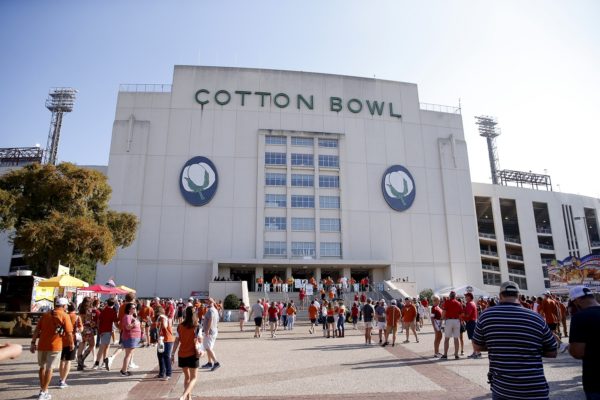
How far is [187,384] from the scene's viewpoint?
7.12 meters

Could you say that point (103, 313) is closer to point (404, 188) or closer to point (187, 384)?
point (187, 384)

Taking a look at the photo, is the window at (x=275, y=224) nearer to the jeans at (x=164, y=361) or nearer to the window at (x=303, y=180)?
the window at (x=303, y=180)

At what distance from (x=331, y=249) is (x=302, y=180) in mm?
8441

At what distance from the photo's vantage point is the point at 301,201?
145ft

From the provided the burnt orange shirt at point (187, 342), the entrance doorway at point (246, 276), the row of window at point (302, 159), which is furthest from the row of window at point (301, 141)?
the burnt orange shirt at point (187, 342)

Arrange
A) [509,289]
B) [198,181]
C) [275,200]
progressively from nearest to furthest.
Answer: [509,289] < [198,181] < [275,200]

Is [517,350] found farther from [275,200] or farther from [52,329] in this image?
[275,200]

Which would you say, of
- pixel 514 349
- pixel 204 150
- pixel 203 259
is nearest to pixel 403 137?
pixel 204 150

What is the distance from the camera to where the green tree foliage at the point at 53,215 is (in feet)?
72.7

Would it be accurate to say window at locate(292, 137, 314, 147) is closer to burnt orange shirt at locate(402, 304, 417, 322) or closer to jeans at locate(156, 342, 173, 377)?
burnt orange shirt at locate(402, 304, 417, 322)

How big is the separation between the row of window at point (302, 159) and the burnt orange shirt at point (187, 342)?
37.5 metres

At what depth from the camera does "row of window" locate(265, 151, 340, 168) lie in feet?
146

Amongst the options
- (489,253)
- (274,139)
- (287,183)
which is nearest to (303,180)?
(287,183)

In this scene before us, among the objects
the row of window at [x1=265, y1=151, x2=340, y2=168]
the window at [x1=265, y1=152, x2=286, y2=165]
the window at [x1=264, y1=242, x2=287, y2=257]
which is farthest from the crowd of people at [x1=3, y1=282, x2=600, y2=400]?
the row of window at [x1=265, y1=151, x2=340, y2=168]
